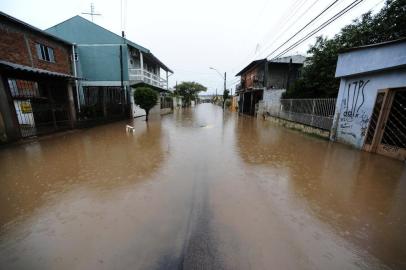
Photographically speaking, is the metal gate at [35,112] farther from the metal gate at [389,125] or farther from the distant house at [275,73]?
the distant house at [275,73]

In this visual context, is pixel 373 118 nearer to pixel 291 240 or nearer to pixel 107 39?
pixel 291 240

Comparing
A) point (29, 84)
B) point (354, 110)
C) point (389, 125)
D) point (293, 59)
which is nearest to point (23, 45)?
point (29, 84)

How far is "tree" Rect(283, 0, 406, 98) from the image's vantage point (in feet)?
33.1

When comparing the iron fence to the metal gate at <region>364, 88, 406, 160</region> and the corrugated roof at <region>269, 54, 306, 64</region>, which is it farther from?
the corrugated roof at <region>269, 54, 306, 64</region>

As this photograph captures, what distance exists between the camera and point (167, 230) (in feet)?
9.20

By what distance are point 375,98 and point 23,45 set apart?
1808cm

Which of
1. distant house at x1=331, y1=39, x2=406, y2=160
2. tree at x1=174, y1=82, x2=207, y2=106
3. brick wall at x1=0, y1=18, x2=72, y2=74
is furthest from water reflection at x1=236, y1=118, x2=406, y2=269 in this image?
tree at x1=174, y1=82, x2=207, y2=106

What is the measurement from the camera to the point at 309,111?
38.5 feet

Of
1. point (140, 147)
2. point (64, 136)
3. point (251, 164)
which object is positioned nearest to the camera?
point (251, 164)

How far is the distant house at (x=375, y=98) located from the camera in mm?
6332

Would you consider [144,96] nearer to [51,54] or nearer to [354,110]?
[51,54]

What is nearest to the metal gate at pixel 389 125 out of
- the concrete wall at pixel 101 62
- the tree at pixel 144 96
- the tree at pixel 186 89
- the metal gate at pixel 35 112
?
the tree at pixel 144 96

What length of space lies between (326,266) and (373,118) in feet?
23.5

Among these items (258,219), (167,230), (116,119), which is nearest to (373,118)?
(258,219)
